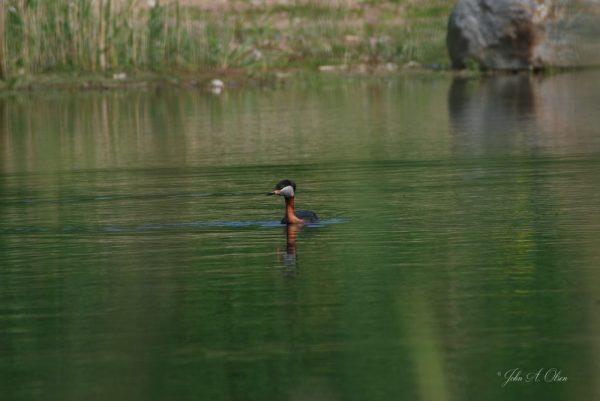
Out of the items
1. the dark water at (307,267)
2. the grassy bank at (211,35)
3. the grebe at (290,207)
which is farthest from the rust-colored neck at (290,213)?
the grassy bank at (211,35)

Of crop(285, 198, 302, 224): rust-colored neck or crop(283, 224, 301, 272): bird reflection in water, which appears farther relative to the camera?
crop(285, 198, 302, 224): rust-colored neck

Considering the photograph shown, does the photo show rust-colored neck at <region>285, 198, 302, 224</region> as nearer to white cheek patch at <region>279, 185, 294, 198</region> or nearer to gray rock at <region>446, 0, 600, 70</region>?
white cheek patch at <region>279, 185, 294, 198</region>

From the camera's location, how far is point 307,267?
12.6 meters

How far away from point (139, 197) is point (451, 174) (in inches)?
154

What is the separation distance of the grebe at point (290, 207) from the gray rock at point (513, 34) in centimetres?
2862

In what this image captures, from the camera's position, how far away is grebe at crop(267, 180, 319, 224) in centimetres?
1488

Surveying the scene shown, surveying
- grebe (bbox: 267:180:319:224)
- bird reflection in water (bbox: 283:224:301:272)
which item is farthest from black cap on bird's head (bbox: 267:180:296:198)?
bird reflection in water (bbox: 283:224:301:272)

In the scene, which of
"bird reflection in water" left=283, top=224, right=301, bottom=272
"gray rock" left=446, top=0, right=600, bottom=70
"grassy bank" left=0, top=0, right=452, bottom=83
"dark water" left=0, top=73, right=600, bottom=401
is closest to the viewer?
"dark water" left=0, top=73, right=600, bottom=401

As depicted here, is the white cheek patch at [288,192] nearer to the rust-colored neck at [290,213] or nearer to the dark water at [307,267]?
the rust-colored neck at [290,213]

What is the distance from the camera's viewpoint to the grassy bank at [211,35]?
37.9 metres

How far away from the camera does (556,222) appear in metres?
14.4

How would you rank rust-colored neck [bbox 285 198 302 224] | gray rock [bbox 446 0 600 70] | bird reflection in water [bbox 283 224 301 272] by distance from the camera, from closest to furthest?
bird reflection in water [bbox 283 224 301 272] < rust-colored neck [bbox 285 198 302 224] < gray rock [bbox 446 0 600 70]

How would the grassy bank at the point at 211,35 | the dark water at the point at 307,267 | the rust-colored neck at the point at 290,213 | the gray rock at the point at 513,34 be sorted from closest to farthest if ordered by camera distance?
the dark water at the point at 307,267
the rust-colored neck at the point at 290,213
the grassy bank at the point at 211,35
the gray rock at the point at 513,34

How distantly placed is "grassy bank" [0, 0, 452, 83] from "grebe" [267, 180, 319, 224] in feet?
76.1
